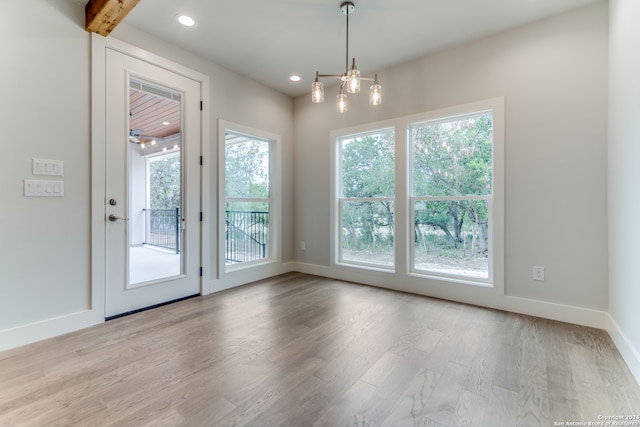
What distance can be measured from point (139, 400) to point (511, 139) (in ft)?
11.7

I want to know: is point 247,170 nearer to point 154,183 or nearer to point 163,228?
point 154,183

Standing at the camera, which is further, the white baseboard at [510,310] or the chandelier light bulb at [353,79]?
the chandelier light bulb at [353,79]

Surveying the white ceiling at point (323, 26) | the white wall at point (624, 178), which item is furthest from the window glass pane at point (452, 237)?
the white ceiling at point (323, 26)

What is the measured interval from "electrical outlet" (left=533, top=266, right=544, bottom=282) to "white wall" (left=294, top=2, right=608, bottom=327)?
39 millimetres

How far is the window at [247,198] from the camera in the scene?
3.77m

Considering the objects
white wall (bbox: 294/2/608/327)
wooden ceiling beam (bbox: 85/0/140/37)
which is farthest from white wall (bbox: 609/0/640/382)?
wooden ceiling beam (bbox: 85/0/140/37)

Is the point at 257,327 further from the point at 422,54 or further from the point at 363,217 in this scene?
the point at 422,54

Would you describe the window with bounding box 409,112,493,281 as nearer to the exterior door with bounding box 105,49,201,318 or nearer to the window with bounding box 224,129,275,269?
the window with bounding box 224,129,275,269

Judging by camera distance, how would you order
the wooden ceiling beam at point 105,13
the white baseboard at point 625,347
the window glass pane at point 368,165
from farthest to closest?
the window glass pane at point 368,165, the wooden ceiling beam at point 105,13, the white baseboard at point 625,347

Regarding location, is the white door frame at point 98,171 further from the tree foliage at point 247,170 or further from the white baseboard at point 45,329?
the tree foliage at point 247,170

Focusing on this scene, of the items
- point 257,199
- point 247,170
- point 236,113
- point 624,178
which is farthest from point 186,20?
point 624,178

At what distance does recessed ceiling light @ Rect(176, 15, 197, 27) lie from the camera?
263 cm

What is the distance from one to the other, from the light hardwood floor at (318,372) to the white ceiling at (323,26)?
2762 mm

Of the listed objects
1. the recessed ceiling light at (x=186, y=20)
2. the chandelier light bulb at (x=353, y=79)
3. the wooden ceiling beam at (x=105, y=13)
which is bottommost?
the chandelier light bulb at (x=353, y=79)
